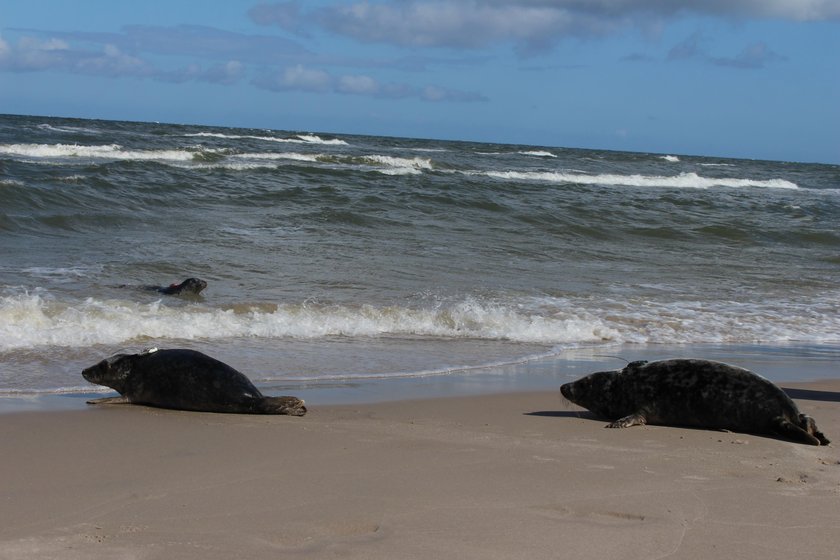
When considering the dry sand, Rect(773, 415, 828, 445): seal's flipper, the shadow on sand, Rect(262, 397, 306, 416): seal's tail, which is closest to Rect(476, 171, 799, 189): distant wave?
the shadow on sand

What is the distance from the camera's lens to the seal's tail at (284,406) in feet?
19.2

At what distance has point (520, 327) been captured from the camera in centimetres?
973

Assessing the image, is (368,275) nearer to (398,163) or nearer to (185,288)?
(185,288)

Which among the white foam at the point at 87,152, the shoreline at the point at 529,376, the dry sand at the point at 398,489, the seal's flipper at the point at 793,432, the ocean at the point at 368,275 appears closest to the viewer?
the dry sand at the point at 398,489

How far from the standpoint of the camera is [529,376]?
773cm

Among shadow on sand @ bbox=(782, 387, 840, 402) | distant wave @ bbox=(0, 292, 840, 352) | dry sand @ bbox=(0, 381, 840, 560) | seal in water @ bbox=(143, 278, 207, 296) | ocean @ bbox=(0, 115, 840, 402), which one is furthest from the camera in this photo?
seal in water @ bbox=(143, 278, 207, 296)

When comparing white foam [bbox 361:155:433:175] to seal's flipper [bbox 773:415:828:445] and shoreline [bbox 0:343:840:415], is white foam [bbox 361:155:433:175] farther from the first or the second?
seal's flipper [bbox 773:415:828:445]

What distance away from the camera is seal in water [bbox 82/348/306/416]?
5941 millimetres

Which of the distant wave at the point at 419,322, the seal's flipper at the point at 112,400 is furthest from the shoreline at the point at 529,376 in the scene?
the distant wave at the point at 419,322

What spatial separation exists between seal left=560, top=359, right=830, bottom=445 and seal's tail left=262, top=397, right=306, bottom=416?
1.79 metres

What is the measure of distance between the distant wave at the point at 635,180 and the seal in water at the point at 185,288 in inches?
942

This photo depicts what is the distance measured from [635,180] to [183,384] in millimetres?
37728

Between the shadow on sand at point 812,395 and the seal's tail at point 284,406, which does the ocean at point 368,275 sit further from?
the shadow on sand at point 812,395

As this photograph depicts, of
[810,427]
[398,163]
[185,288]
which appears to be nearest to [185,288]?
[185,288]
